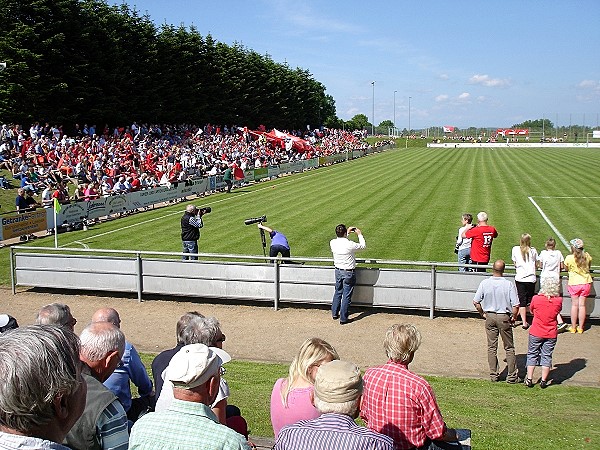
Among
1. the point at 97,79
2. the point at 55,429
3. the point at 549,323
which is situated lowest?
the point at 549,323

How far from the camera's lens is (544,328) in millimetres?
8562

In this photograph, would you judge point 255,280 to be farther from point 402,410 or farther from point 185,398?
point 185,398

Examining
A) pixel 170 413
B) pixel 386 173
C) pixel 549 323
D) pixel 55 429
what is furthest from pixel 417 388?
pixel 386 173

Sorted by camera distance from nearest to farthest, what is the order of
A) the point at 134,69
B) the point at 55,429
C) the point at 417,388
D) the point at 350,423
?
1. the point at 55,429
2. the point at 350,423
3. the point at 417,388
4. the point at 134,69

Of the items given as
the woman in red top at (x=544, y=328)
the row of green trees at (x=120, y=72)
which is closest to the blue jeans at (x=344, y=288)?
the woman in red top at (x=544, y=328)

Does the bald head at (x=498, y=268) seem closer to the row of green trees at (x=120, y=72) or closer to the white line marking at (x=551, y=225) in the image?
the white line marking at (x=551, y=225)

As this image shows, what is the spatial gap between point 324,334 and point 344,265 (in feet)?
4.50

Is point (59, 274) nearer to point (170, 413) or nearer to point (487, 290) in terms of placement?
point (487, 290)

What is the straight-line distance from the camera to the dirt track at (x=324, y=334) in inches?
381

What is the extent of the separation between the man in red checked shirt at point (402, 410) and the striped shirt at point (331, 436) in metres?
1.19

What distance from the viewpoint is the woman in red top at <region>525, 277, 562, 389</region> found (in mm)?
8492

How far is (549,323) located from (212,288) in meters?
7.02

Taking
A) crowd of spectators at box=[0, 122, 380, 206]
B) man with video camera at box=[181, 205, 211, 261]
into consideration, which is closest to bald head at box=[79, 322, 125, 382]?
man with video camera at box=[181, 205, 211, 261]

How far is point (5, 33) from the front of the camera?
40531 mm
